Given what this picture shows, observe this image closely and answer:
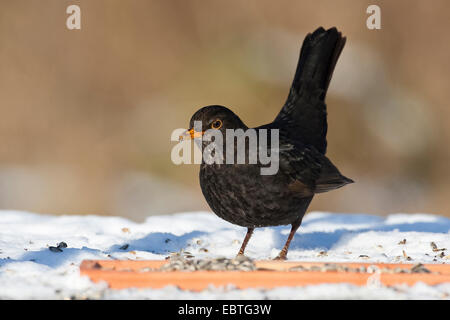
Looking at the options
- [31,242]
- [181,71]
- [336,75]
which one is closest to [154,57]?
[181,71]

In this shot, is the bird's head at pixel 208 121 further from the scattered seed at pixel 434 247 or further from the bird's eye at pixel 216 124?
the scattered seed at pixel 434 247

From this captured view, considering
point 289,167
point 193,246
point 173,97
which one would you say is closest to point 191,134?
point 289,167

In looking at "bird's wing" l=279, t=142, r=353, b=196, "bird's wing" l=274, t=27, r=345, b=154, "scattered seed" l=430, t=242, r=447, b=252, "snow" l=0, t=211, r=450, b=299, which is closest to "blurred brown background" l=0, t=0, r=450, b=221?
"snow" l=0, t=211, r=450, b=299

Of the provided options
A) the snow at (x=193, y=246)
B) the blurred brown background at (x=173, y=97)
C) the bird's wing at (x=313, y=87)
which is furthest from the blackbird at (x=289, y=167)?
the blurred brown background at (x=173, y=97)

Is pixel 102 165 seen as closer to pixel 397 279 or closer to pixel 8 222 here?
pixel 8 222

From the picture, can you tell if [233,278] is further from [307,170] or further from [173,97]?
[173,97]

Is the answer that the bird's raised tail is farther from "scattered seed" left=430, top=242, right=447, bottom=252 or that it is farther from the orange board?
the orange board
